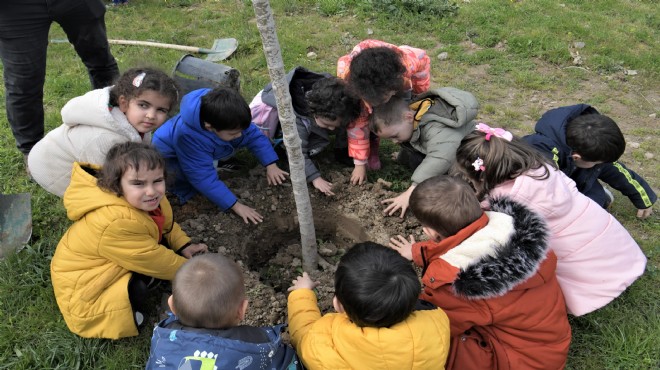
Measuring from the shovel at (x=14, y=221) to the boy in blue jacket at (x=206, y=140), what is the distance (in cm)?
102

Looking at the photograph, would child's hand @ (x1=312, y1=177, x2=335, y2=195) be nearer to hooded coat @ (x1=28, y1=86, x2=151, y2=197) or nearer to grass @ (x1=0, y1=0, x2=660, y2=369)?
grass @ (x1=0, y1=0, x2=660, y2=369)

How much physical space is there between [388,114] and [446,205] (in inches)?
50.1

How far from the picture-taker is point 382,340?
2000 mm

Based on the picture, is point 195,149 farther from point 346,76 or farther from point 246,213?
point 346,76

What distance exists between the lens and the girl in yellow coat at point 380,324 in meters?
2.00

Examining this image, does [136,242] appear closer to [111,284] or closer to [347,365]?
[111,284]

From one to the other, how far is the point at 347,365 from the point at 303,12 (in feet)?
19.5

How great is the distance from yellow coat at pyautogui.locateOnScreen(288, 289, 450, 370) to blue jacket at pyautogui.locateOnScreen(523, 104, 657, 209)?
1.89 meters

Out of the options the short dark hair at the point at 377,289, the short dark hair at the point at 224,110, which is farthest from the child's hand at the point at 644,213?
the short dark hair at the point at 224,110

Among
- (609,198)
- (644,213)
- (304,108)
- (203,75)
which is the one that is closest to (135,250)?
(304,108)

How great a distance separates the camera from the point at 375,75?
3.48 meters

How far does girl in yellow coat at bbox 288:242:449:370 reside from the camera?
2.00 meters

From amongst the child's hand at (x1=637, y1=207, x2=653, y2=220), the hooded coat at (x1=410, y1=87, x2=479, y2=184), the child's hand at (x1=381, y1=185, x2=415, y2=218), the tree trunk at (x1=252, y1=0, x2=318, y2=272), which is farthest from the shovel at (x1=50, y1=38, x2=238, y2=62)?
the child's hand at (x1=637, y1=207, x2=653, y2=220)

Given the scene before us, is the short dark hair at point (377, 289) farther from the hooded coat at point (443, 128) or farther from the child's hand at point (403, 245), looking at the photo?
the hooded coat at point (443, 128)
